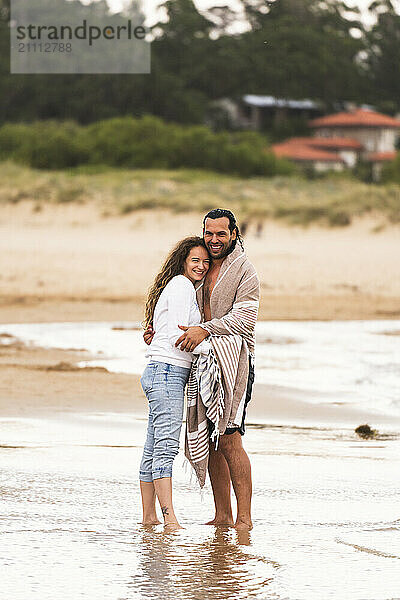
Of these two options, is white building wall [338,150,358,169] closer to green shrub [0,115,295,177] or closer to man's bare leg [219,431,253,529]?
green shrub [0,115,295,177]

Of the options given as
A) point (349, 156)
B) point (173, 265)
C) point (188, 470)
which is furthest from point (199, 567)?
point (349, 156)

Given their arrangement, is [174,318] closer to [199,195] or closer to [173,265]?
[173,265]

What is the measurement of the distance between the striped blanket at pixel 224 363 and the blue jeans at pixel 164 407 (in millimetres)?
72

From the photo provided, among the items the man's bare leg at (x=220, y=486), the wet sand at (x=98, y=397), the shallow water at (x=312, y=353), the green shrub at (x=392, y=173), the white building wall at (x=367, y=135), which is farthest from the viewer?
the white building wall at (x=367, y=135)

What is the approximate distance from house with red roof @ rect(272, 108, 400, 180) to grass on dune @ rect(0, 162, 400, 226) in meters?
23.5

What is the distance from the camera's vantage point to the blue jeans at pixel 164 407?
5.33m

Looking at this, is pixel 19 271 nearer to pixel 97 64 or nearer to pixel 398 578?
pixel 398 578

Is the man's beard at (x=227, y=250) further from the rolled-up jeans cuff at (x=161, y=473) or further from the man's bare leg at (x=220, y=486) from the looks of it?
the rolled-up jeans cuff at (x=161, y=473)

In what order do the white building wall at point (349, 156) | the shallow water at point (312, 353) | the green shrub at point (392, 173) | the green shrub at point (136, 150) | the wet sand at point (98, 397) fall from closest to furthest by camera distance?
the wet sand at point (98, 397) → the shallow water at point (312, 353) → the green shrub at point (136, 150) → the green shrub at point (392, 173) → the white building wall at point (349, 156)

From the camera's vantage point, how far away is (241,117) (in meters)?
50.5

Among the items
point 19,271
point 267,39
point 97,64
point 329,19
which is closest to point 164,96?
point 97,64

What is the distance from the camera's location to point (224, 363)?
531 cm

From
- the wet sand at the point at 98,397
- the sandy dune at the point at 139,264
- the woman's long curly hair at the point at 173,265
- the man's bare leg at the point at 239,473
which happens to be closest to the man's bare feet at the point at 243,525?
the man's bare leg at the point at 239,473

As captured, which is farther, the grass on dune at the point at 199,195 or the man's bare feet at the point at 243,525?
the grass on dune at the point at 199,195
